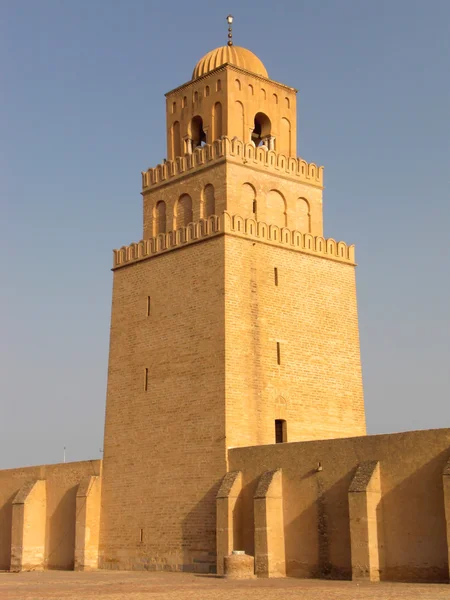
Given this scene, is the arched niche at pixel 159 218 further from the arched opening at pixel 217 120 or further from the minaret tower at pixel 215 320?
the arched opening at pixel 217 120

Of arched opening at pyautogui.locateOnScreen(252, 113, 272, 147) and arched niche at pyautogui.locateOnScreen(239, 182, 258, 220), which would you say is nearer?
Answer: arched niche at pyautogui.locateOnScreen(239, 182, 258, 220)

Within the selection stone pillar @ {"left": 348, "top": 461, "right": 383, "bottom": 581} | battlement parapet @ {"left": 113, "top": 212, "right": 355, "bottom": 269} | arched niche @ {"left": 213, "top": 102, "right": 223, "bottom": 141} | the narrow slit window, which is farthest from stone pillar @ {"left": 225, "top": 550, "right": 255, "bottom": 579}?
arched niche @ {"left": 213, "top": 102, "right": 223, "bottom": 141}

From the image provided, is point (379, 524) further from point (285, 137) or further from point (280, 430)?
point (285, 137)

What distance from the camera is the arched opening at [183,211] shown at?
28438 millimetres

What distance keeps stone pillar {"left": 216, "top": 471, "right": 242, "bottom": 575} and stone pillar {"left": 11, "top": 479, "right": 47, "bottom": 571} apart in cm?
807

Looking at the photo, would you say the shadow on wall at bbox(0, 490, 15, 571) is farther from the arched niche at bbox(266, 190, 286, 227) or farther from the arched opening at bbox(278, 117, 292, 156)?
the arched opening at bbox(278, 117, 292, 156)

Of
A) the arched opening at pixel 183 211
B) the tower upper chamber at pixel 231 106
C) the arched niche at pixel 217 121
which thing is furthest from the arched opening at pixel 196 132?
the arched opening at pixel 183 211

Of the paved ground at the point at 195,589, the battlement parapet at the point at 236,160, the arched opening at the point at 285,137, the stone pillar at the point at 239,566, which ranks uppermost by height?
the arched opening at the point at 285,137

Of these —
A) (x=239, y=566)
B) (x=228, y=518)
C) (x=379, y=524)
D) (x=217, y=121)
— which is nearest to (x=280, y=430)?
(x=228, y=518)

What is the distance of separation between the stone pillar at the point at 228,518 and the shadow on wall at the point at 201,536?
0.68 meters

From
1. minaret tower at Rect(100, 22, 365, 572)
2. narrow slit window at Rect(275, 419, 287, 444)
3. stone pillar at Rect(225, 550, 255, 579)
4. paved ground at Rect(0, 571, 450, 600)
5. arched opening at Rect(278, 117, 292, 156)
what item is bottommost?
paved ground at Rect(0, 571, 450, 600)

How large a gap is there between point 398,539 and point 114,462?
9.85 m

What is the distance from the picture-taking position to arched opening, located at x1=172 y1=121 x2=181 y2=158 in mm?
29828

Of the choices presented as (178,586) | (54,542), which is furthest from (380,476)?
(54,542)
